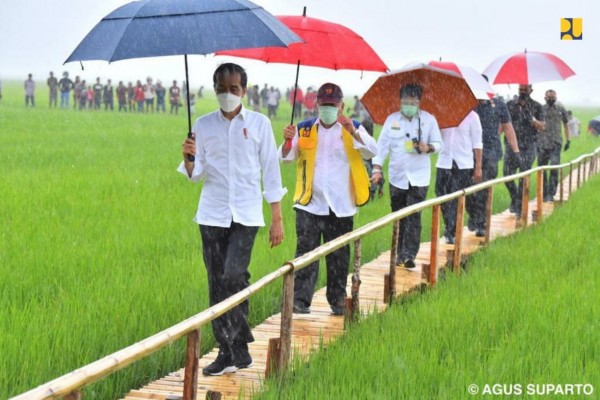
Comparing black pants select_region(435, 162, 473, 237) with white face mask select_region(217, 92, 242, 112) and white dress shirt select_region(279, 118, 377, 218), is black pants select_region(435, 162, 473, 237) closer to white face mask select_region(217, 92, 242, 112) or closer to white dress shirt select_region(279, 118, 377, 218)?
white dress shirt select_region(279, 118, 377, 218)

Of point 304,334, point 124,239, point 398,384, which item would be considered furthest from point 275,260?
point 398,384

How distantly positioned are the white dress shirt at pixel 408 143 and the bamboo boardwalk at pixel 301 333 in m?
0.78

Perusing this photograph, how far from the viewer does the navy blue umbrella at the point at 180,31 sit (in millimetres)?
5199

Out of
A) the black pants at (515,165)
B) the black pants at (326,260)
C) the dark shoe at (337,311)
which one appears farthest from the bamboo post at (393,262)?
the black pants at (515,165)

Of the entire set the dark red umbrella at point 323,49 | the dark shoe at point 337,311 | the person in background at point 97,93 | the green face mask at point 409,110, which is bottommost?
the person in background at point 97,93

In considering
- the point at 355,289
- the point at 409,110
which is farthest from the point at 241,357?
the point at 409,110

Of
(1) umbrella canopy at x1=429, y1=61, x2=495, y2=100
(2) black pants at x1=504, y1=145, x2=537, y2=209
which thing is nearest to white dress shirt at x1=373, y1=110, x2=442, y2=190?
(1) umbrella canopy at x1=429, y1=61, x2=495, y2=100

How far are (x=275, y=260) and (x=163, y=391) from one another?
4.10 meters

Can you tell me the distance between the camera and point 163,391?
209 inches

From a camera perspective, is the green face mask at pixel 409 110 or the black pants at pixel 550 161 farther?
the black pants at pixel 550 161

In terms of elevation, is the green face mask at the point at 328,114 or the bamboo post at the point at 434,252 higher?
the green face mask at the point at 328,114

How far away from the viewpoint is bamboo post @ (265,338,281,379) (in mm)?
5320

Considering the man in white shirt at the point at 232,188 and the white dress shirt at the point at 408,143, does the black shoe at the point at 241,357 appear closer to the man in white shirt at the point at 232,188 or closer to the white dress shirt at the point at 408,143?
the man in white shirt at the point at 232,188

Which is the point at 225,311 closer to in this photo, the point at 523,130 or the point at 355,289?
the point at 355,289
